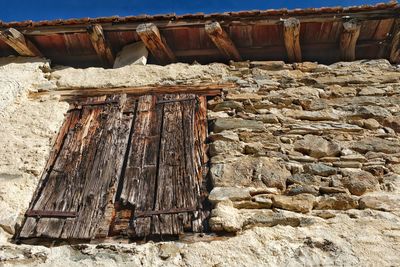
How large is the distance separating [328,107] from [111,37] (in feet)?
7.22

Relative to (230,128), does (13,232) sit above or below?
below

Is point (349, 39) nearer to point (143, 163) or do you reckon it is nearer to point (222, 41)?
point (222, 41)

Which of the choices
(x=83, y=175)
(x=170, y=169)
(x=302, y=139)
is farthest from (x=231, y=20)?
(x=83, y=175)

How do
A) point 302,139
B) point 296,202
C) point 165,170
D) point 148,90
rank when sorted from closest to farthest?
point 296,202 < point 165,170 < point 302,139 < point 148,90

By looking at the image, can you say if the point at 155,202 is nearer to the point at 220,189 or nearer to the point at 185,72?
the point at 220,189

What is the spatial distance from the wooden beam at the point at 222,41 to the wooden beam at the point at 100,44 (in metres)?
1.01

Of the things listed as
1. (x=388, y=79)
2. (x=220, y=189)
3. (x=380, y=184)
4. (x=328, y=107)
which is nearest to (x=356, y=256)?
(x=380, y=184)

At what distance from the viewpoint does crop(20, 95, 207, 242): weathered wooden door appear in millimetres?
2629

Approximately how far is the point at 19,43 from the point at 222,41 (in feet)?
6.46

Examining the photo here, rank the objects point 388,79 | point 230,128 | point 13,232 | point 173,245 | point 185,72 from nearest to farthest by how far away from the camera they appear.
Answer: point 173,245 < point 13,232 < point 230,128 < point 388,79 < point 185,72

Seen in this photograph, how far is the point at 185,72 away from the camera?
3951 mm

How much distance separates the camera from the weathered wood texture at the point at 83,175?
8.68 ft

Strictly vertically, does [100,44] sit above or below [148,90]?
above

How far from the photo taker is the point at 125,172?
117 inches
